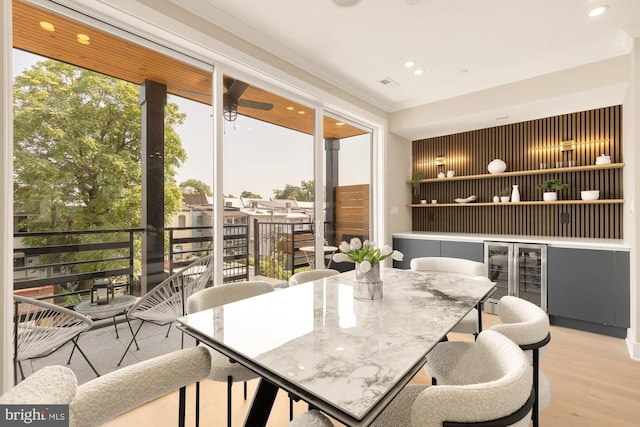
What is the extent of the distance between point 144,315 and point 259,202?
4.39ft

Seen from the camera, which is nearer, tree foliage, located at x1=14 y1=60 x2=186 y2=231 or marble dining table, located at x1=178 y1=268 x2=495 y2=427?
marble dining table, located at x1=178 y1=268 x2=495 y2=427

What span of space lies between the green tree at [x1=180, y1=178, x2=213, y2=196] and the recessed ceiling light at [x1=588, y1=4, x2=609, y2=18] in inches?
133

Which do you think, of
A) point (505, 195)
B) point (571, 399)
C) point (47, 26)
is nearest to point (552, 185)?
point (505, 195)

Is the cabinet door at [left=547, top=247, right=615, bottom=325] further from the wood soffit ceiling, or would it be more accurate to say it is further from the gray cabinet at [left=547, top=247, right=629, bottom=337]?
the wood soffit ceiling

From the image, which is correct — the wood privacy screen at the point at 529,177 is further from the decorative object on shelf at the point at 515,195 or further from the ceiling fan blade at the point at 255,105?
the ceiling fan blade at the point at 255,105

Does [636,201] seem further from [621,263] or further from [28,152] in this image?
[28,152]

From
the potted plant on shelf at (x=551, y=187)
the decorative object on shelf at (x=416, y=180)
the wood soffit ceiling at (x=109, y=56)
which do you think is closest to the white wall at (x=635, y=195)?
the potted plant on shelf at (x=551, y=187)

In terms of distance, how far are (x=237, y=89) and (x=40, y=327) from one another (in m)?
2.24

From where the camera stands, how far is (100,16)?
196 centimetres

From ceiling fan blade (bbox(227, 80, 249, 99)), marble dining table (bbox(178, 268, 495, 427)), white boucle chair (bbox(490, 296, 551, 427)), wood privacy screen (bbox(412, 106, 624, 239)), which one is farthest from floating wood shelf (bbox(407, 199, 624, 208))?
ceiling fan blade (bbox(227, 80, 249, 99))

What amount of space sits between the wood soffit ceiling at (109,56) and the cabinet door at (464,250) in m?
2.87

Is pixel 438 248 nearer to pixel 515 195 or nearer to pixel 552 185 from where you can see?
pixel 515 195

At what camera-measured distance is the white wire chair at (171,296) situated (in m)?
2.28
